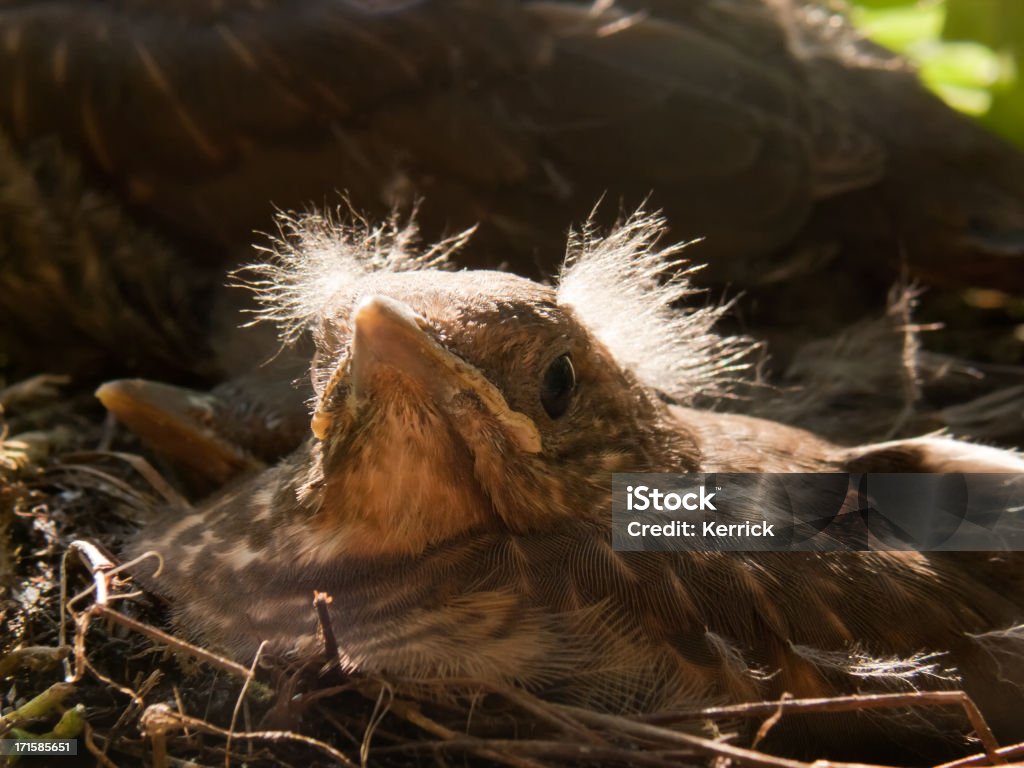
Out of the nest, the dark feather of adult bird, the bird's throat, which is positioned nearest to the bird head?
the bird's throat

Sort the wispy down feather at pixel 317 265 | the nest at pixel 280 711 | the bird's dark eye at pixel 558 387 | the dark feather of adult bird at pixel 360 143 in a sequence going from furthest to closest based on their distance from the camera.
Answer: the dark feather of adult bird at pixel 360 143 → the wispy down feather at pixel 317 265 → the bird's dark eye at pixel 558 387 → the nest at pixel 280 711

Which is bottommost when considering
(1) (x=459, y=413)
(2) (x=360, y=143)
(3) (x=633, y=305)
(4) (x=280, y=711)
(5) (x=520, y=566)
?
(4) (x=280, y=711)

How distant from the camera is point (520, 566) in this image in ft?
4.58

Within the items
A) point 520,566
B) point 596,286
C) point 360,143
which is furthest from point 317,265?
point 360,143

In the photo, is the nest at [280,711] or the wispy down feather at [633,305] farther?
the wispy down feather at [633,305]

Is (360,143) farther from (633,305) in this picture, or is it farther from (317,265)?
(633,305)

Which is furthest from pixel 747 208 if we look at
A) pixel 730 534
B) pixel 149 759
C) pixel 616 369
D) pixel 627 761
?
pixel 149 759

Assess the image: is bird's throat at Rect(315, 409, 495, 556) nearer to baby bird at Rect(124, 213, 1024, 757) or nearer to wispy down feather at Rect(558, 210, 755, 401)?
baby bird at Rect(124, 213, 1024, 757)

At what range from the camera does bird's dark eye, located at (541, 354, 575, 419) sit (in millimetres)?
1429

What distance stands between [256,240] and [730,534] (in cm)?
130

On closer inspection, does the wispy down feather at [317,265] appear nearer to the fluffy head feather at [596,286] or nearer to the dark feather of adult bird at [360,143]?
the fluffy head feather at [596,286]

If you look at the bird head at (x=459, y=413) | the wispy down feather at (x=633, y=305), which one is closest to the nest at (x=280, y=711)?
the bird head at (x=459, y=413)

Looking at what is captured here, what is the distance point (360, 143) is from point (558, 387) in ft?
3.67

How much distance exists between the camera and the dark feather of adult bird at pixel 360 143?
92.5 inches
